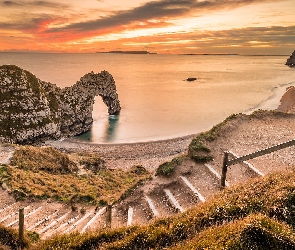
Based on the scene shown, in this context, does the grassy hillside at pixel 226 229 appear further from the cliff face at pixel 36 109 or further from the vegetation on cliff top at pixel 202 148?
the cliff face at pixel 36 109

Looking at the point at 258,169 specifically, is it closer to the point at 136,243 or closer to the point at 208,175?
the point at 208,175

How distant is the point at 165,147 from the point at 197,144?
27.7 metres

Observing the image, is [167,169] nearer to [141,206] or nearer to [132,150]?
[141,206]

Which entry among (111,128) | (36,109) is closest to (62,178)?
(36,109)

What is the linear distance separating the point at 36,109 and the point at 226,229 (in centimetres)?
4343

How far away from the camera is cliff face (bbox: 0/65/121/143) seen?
42.7 meters

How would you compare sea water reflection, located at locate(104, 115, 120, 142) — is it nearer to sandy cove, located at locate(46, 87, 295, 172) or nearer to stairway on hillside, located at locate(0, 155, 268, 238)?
sandy cove, located at locate(46, 87, 295, 172)

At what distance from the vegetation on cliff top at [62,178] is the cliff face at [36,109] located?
1437 cm

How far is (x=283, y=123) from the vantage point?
24.7 m

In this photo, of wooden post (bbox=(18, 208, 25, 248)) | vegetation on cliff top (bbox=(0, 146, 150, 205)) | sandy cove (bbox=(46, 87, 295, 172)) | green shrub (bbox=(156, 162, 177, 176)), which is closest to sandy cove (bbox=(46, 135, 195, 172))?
sandy cove (bbox=(46, 87, 295, 172))

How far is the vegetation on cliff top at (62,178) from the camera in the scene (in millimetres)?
17844

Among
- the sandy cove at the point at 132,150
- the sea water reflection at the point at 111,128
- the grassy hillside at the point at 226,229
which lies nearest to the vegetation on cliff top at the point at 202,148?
the grassy hillside at the point at 226,229

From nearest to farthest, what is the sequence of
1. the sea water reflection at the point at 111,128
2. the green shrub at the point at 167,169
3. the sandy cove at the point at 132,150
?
the green shrub at the point at 167,169
the sandy cove at the point at 132,150
the sea water reflection at the point at 111,128

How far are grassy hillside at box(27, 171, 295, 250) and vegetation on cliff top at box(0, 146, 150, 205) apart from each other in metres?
7.72
